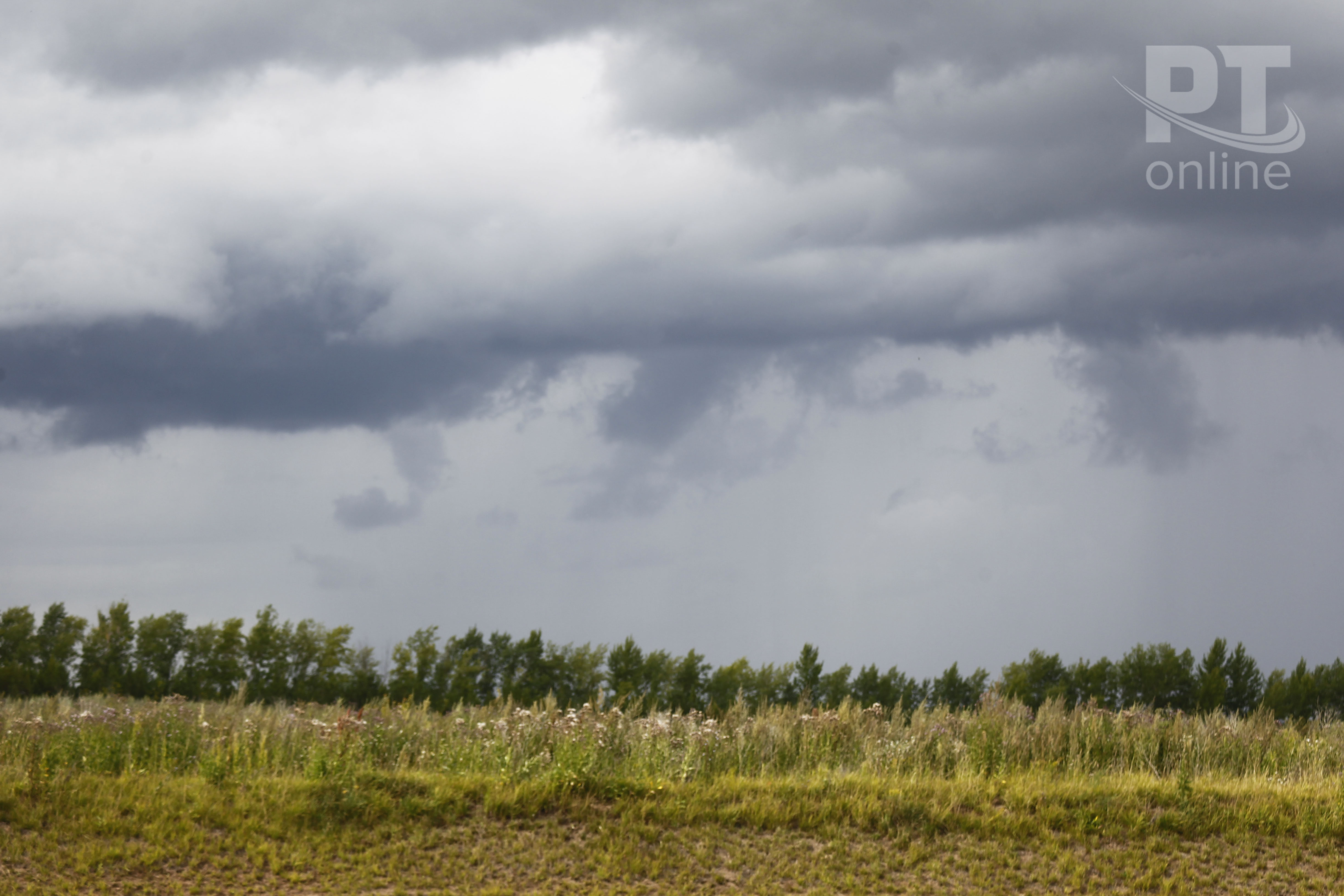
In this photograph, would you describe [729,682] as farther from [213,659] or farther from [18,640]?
[18,640]

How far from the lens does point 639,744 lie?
1181cm

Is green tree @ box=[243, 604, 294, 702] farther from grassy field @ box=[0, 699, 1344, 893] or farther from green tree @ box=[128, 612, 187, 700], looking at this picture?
grassy field @ box=[0, 699, 1344, 893]

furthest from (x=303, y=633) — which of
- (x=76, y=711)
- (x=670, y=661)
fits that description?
(x=76, y=711)

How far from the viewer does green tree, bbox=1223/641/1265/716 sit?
4084 cm

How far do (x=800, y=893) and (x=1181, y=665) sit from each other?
3828 centimetres

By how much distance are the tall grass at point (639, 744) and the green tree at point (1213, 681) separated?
28.0m

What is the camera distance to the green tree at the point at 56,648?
4056 cm

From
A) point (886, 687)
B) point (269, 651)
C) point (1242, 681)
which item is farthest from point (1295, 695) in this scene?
point (269, 651)

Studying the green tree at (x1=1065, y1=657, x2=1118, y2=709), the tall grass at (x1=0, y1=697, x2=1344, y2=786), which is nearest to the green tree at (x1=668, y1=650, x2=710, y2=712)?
the green tree at (x1=1065, y1=657, x2=1118, y2=709)

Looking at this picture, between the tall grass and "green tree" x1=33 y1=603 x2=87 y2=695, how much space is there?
31265 mm

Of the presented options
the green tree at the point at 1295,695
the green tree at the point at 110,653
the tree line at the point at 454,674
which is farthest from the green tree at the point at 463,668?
the green tree at the point at 1295,695

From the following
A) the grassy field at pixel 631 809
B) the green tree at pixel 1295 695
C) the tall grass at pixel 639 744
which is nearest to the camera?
the grassy field at pixel 631 809

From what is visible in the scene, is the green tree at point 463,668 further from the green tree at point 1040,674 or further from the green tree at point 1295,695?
the green tree at point 1295,695

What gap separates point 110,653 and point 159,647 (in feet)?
7.58
